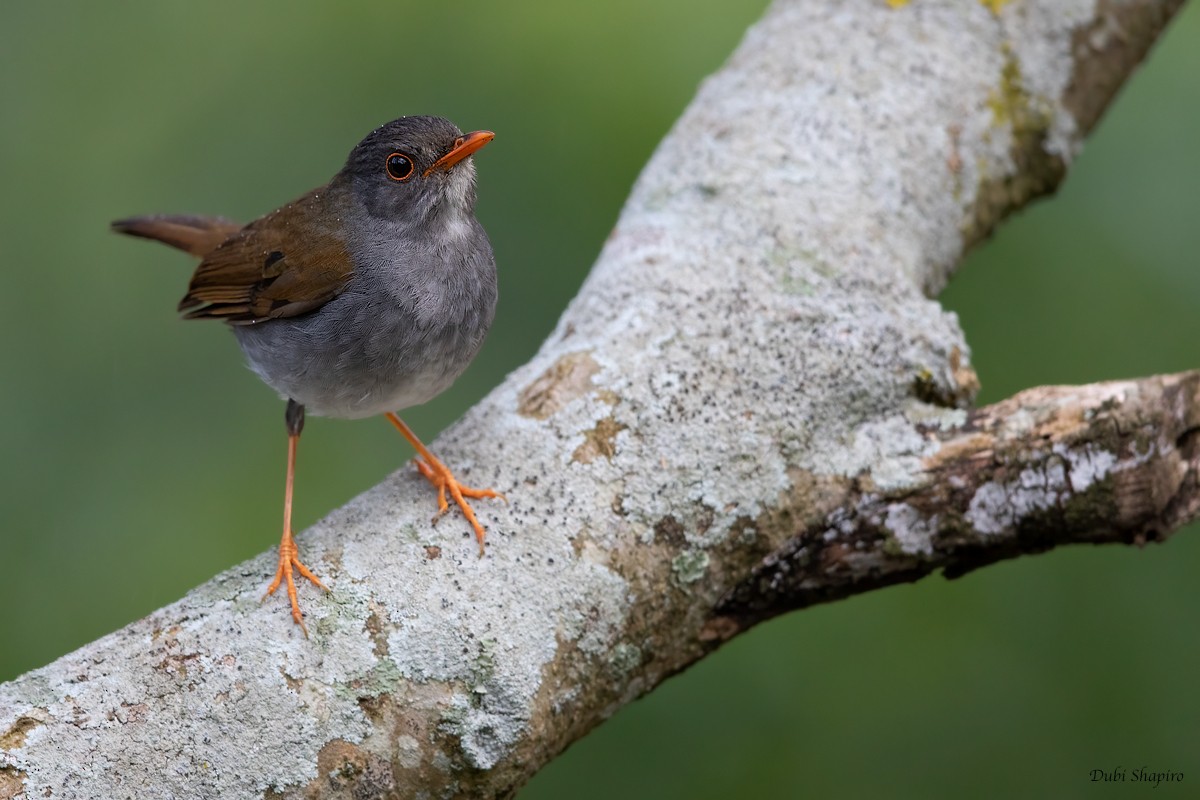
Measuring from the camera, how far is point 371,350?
10.7 feet

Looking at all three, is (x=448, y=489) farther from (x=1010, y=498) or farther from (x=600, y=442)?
(x=1010, y=498)

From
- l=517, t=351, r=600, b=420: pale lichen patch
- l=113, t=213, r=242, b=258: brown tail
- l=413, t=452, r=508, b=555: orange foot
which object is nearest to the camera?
l=413, t=452, r=508, b=555: orange foot

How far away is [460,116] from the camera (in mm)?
4953

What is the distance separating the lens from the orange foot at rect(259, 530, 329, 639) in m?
2.56

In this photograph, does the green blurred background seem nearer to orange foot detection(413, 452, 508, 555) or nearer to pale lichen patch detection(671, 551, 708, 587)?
orange foot detection(413, 452, 508, 555)

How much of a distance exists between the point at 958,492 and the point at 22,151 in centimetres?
477

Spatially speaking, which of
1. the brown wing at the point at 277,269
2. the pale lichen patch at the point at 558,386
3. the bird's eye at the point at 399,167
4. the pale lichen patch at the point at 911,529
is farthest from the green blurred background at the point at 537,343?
the pale lichen patch at the point at 911,529

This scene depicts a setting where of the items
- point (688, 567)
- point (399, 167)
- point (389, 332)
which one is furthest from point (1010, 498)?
point (399, 167)

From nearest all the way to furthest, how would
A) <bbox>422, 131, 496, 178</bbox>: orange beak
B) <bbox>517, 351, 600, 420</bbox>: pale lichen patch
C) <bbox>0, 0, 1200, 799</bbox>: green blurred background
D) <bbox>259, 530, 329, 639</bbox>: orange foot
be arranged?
<bbox>259, 530, 329, 639</bbox>: orange foot, <bbox>517, 351, 600, 420</bbox>: pale lichen patch, <bbox>422, 131, 496, 178</bbox>: orange beak, <bbox>0, 0, 1200, 799</bbox>: green blurred background

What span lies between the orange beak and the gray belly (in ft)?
1.36

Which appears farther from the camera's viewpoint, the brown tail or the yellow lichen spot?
the yellow lichen spot

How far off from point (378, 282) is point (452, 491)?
2.50ft

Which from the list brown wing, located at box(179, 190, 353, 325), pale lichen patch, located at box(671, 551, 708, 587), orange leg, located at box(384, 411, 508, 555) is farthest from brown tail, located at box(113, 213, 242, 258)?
pale lichen patch, located at box(671, 551, 708, 587)

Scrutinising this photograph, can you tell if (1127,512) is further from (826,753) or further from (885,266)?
(826,753)
